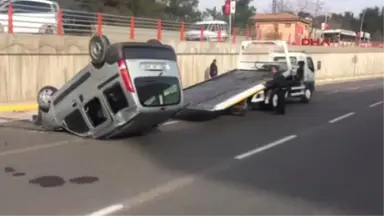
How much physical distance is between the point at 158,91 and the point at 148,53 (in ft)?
2.62

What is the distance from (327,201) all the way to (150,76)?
16.5 ft

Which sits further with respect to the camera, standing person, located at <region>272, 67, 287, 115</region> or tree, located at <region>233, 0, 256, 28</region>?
tree, located at <region>233, 0, 256, 28</region>

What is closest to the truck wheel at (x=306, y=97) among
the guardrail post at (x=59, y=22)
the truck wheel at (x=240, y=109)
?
the truck wheel at (x=240, y=109)

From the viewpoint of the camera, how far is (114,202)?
632 cm

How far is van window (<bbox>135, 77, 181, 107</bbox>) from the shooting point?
33.9ft

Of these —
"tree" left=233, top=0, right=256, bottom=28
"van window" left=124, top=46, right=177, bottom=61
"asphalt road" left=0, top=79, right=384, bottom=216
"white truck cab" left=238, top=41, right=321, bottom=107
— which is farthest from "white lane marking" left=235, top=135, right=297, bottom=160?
"tree" left=233, top=0, right=256, bottom=28

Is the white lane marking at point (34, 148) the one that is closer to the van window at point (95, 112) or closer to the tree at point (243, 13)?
the van window at point (95, 112)

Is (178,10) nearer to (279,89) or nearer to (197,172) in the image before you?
(279,89)

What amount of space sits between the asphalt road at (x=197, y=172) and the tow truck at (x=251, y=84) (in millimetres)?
1201

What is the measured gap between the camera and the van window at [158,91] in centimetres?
1032

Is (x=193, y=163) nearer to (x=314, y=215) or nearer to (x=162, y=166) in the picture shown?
(x=162, y=166)

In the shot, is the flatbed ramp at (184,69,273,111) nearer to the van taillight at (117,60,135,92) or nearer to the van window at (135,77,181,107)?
the van window at (135,77,181,107)

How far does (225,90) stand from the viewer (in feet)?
50.9

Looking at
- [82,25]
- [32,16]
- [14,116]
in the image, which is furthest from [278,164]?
[82,25]
